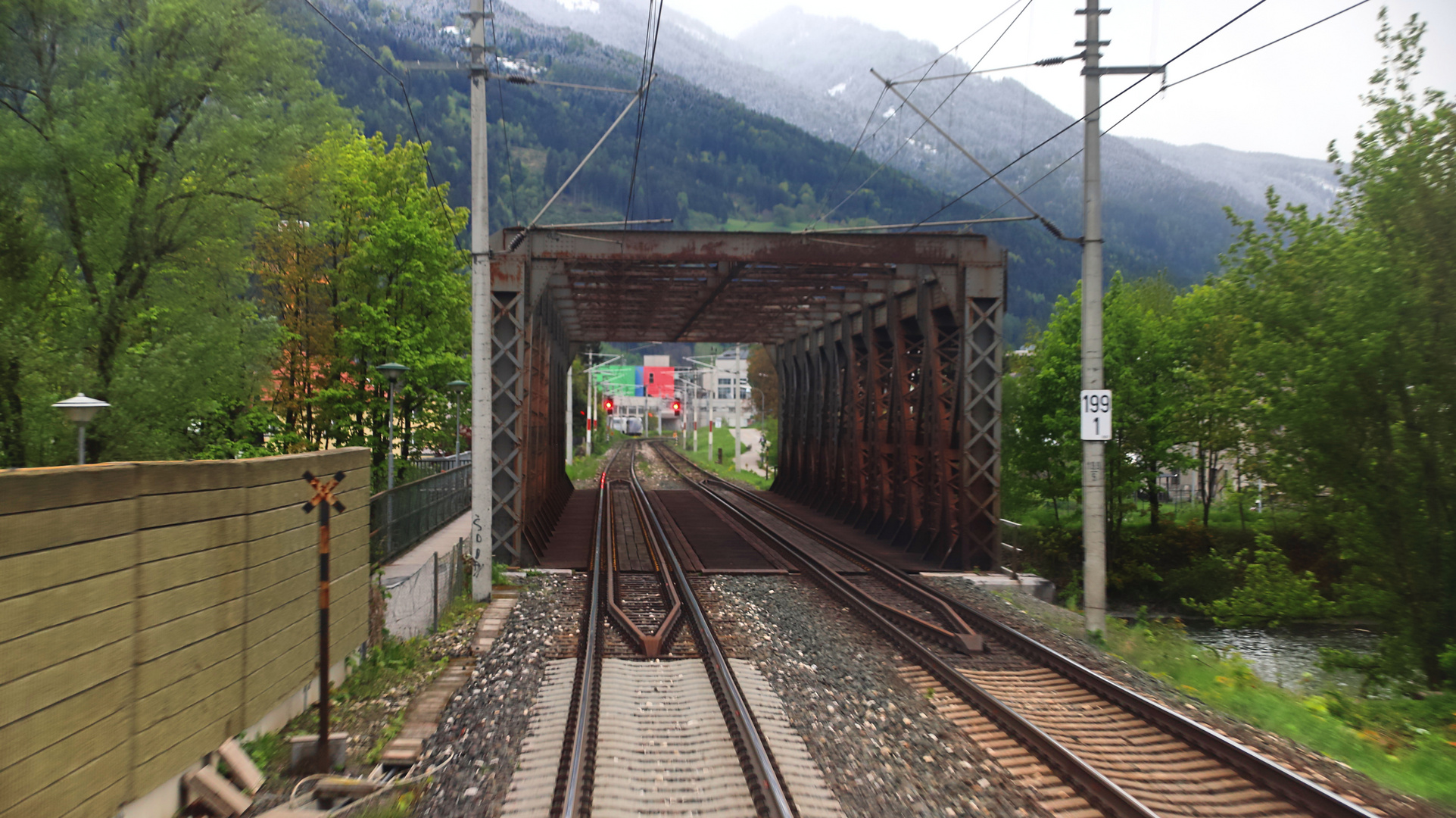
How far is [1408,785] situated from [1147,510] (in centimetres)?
3291

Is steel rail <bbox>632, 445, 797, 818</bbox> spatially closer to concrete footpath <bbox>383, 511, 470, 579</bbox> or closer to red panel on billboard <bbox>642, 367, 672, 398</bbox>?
concrete footpath <bbox>383, 511, 470, 579</bbox>

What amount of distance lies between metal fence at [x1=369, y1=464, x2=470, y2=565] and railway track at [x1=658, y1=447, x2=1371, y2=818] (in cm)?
738

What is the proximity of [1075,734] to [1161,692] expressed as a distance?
1.91m

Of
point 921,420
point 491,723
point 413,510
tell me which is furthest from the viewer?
point 921,420

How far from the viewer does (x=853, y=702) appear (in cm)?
803

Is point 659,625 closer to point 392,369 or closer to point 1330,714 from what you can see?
point 1330,714

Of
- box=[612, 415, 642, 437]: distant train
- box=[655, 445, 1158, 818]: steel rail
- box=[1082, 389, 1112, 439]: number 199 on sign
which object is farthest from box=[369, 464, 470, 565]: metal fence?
box=[612, 415, 642, 437]: distant train

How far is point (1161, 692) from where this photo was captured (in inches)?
340

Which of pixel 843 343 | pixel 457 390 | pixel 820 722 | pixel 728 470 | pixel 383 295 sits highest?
pixel 383 295

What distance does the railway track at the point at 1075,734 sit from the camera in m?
5.86

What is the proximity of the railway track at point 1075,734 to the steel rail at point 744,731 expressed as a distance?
1833 mm

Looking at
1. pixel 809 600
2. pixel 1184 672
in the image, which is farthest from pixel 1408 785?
pixel 809 600

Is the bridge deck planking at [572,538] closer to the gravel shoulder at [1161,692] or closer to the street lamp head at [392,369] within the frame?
the street lamp head at [392,369]

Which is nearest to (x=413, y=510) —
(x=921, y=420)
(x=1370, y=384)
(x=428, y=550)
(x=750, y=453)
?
(x=428, y=550)
